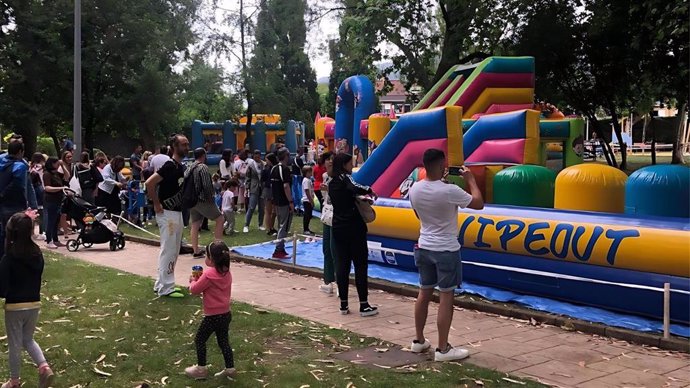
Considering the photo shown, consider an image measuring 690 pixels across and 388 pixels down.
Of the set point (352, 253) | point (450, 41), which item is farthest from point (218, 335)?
point (450, 41)

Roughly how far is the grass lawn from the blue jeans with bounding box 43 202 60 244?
434 cm

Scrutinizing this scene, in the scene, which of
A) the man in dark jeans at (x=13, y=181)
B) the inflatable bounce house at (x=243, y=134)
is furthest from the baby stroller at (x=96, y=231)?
the inflatable bounce house at (x=243, y=134)

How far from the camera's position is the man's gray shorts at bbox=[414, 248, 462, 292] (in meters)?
5.79

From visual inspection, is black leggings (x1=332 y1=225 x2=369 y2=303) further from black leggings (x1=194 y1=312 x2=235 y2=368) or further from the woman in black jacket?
black leggings (x1=194 y1=312 x2=235 y2=368)

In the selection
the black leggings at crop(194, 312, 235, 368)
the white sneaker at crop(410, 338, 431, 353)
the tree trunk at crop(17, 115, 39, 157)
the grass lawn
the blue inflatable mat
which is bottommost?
the grass lawn

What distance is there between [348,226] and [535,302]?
2.32 m

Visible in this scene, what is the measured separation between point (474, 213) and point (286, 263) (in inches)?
125

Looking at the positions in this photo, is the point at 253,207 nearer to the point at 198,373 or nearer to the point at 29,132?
the point at 198,373

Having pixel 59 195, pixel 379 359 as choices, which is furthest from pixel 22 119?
pixel 379 359

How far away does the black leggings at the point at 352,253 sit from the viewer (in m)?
7.39

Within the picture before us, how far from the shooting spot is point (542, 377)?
17.7 ft

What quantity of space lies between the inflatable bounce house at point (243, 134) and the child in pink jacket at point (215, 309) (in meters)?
34.6

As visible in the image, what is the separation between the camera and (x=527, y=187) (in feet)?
30.2

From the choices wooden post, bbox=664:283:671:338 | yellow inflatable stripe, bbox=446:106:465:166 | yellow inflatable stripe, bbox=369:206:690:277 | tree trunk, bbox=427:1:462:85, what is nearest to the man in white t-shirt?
wooden post, bbox=664:283:671:338
